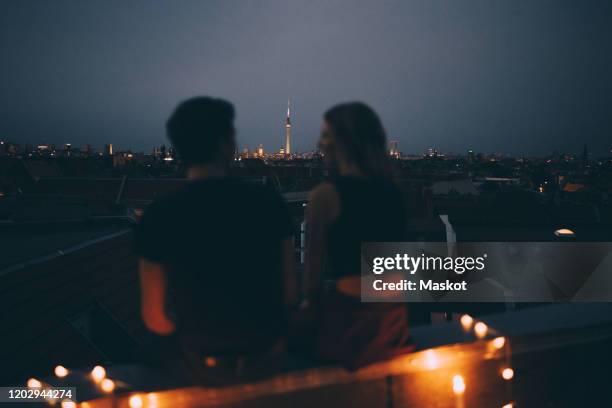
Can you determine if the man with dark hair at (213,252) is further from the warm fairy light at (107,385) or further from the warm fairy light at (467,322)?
the warm fairy light at (467,322)

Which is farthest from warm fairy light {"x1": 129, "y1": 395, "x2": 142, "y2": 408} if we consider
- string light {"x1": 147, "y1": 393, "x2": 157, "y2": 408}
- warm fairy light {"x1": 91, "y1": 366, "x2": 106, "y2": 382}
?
warm fairy light {"x1": 91, "y1": 366, "x2": 106, "y2": 382}

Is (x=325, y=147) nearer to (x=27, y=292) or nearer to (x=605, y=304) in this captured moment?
(x=605, y=304)

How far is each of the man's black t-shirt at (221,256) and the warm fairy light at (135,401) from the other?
15.6 inches

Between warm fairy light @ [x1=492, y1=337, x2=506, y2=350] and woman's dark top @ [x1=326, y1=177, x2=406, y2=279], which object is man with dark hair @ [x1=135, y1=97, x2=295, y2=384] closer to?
woman's dark top @ [x1=326, y1=177, x2=406, y2=279]

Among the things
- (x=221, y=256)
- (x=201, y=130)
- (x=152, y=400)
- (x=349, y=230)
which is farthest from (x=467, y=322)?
(x=201, y=130)

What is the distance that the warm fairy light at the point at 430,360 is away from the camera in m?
2.54

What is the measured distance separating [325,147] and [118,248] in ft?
24.2

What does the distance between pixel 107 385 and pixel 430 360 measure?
1784 mm

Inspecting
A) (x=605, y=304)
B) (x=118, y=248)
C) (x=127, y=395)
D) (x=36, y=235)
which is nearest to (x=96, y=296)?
(x=118, y=248)

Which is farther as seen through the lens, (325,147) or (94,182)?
(94,182)

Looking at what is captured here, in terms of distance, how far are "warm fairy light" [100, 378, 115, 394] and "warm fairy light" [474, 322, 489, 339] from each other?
7.07 ft

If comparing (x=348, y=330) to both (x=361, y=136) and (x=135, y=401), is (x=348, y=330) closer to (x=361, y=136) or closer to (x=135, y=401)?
(x=361, y=136)

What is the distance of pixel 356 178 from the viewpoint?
6.52 ft

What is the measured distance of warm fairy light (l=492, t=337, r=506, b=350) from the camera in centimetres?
273
